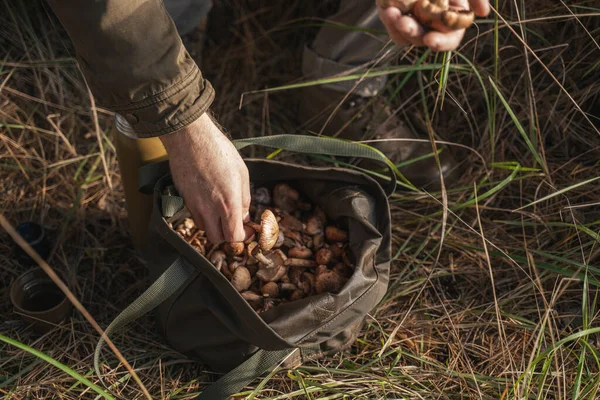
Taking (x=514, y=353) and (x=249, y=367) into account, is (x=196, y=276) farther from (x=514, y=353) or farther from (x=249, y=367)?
(x=514, y=353)

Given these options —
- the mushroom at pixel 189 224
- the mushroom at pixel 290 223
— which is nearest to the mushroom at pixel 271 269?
the mushroom at pixel 290 223

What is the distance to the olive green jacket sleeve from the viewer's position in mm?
1100

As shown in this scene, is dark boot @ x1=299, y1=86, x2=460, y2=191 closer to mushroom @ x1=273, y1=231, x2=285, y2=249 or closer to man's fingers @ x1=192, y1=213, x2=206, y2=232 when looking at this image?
mushroom @ x1=273, y1=231, x2=285, y2=249

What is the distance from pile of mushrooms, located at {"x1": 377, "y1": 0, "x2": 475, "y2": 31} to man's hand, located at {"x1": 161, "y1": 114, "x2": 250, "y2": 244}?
1.55 ft

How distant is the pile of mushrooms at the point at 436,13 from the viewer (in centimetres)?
106

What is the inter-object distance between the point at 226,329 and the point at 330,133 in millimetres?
975

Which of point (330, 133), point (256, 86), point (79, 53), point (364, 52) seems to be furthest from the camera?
point (256, 86)

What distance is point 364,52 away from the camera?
6.11 ft

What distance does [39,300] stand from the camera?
65.0 inches

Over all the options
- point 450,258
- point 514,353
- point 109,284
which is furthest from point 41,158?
point 514,353

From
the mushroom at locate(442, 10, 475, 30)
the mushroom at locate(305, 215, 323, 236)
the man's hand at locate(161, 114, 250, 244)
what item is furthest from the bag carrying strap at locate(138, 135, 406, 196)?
the mushroom at locate(442, 10, 475, 30)

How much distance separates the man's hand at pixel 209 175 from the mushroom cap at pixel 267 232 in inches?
2.0

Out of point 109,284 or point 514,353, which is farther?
point 109,284

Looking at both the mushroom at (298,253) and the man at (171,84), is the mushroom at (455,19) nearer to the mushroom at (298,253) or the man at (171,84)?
the man at (171,84)
